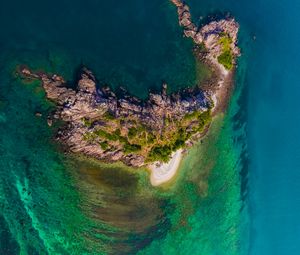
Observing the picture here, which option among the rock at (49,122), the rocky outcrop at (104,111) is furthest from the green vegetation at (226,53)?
the rock at (49,122)

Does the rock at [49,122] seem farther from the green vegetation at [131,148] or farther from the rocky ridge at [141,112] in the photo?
the green vegetation at [131,148]

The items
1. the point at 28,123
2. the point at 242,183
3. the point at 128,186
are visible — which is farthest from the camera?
the point at 242,183

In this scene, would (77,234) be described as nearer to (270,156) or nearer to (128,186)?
(128,186)

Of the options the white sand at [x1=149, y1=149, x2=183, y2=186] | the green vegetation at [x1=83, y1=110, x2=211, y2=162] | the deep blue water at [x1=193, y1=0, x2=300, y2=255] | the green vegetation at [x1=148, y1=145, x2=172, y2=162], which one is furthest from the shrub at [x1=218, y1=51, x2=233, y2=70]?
the green vegetation at [x1=148, y1=145, x2=172, y2=162]

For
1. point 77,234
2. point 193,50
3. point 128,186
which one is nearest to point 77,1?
point 193,50

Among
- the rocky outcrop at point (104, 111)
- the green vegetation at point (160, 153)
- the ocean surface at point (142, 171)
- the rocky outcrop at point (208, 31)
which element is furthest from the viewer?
the rocky outcrop at point (208, 31)

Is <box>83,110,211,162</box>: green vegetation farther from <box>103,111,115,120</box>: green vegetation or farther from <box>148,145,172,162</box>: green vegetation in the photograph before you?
<box>103,111,115,120</box>: green vegetation
